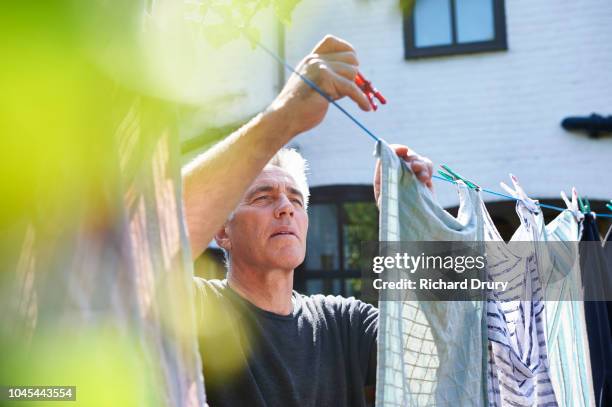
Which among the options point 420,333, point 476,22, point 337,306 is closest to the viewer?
point 420,333

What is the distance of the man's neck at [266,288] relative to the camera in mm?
2322

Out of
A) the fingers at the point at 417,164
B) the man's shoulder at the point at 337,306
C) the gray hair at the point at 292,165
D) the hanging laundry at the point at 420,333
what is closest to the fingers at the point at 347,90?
the hanging laundry at the point at 420,333

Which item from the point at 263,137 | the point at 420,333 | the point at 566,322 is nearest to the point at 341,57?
the point at 263,137

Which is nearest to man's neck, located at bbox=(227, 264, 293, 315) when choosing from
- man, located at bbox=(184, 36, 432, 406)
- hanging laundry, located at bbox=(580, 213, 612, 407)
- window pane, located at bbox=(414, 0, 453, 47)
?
man, located at bbox=(184, 36, 432, 406)

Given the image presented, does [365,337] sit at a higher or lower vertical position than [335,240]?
lower

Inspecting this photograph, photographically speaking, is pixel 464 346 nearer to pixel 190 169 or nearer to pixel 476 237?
pixel 476 237

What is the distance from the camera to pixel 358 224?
23.1 ft

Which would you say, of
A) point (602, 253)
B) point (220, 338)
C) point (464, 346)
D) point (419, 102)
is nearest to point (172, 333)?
point (220, 338)

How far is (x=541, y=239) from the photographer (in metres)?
2.78

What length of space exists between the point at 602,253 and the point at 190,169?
203 centimetres

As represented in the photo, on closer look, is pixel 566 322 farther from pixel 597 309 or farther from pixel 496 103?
pixel 496 103

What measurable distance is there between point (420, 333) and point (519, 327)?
739 millimetres

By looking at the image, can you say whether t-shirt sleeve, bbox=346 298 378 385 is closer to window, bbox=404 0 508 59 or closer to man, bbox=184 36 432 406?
man, bbox=184 36 432 406

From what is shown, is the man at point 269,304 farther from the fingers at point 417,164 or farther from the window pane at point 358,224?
the window pane at point 358,224
